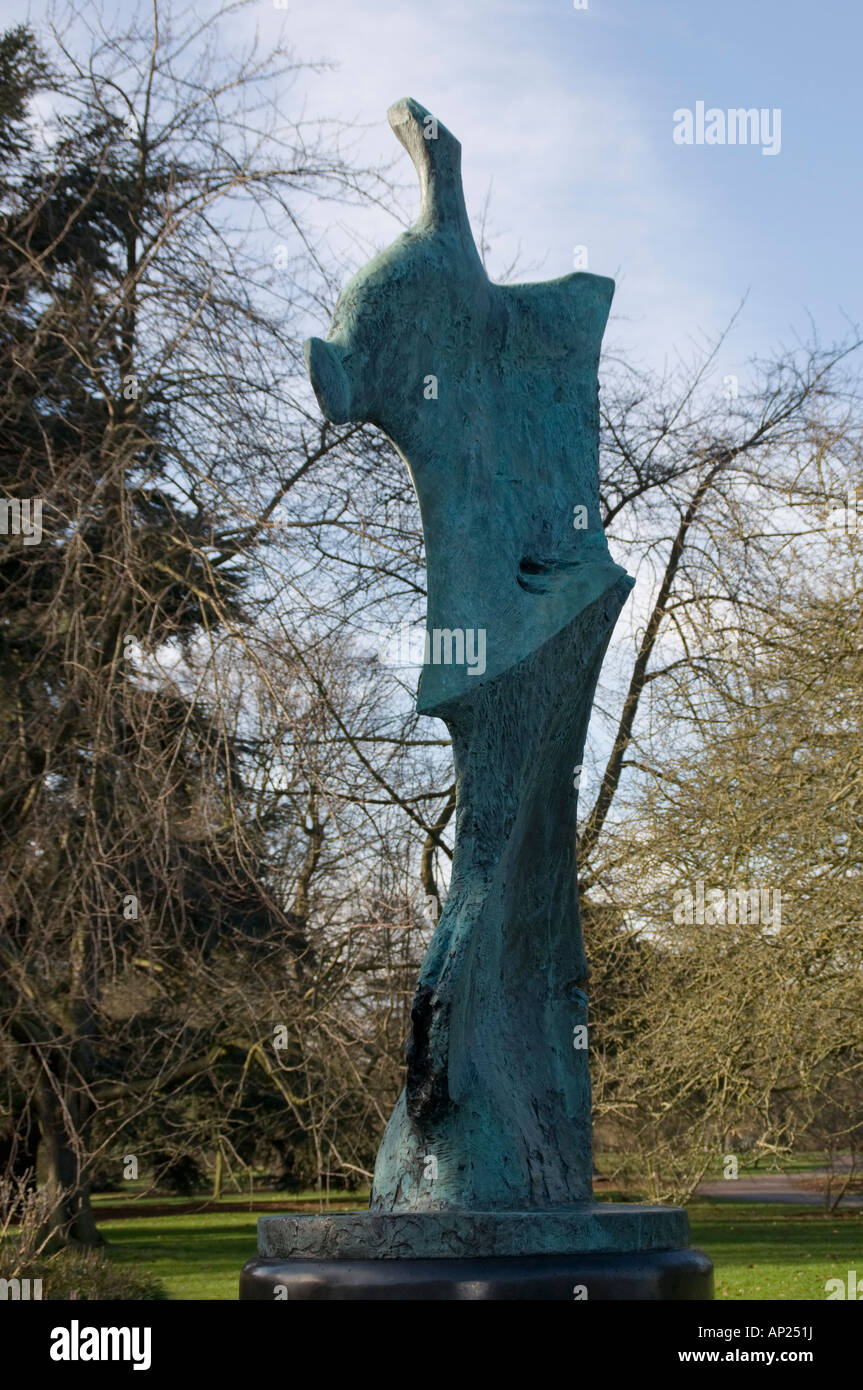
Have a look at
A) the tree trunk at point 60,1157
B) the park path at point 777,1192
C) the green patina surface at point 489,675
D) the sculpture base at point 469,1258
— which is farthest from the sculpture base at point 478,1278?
the park path at point 777,1192

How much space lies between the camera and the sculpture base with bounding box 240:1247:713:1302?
11.8 feet

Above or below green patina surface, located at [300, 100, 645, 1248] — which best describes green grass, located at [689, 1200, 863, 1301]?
below

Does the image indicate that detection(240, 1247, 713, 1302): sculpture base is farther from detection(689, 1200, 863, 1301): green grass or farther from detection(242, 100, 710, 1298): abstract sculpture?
detection(689, 1200, 863, 1301): green grass

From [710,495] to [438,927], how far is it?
37.8 ft

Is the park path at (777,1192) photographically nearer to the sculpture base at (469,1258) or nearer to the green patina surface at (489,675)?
the green patina surface at (489,675)

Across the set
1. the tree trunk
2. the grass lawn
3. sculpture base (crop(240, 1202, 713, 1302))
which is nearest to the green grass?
the grass lawn

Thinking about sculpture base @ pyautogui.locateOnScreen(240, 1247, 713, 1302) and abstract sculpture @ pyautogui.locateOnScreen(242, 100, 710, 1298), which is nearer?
sculpture base @ pyautogui.locateOnScreen(240, 1247, 713, 1302)

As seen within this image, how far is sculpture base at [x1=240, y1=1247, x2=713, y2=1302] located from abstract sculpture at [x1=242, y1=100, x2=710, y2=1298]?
0.06 ft

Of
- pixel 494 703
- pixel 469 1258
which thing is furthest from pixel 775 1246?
pixel 469 1258

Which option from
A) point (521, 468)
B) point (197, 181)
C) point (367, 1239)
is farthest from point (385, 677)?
point (367, 1239)

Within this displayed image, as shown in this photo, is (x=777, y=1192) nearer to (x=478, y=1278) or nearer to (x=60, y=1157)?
(x=60, y=1157)

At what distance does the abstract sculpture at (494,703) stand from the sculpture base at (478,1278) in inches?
0.7

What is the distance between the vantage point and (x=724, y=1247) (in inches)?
676
